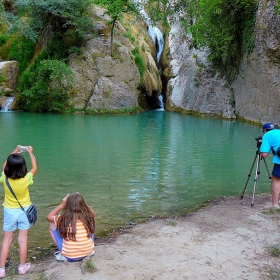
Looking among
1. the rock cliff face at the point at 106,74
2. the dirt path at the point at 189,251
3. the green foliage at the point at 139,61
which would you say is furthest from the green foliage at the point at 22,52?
the dirt path at the point at 189,251

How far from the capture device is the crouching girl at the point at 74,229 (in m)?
4.20

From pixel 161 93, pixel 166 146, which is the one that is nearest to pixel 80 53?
pixel 161 93

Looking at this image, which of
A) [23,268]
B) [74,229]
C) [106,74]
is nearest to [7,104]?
[106,74]

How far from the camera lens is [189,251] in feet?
15.2

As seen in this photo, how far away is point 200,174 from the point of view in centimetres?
984

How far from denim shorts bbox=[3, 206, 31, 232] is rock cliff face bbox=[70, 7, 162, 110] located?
939 inches

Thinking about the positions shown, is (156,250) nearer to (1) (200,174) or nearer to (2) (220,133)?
(1) (200,174)

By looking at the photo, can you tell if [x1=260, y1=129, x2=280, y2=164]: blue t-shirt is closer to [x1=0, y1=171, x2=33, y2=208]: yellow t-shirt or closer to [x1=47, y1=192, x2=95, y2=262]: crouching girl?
[x1=47, y1=192, x2=95, y2=262]: crouching girl

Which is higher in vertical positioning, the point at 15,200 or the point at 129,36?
the point at 129,36

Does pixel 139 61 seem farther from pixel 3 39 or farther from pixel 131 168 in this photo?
pixel 131 168

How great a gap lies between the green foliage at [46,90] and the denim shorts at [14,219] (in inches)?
922

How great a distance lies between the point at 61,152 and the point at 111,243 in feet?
24.9

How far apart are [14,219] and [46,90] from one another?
79.3 feet

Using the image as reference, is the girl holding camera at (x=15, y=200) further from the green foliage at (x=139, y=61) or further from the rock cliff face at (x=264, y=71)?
the green foliage at (x=139, y=61)
